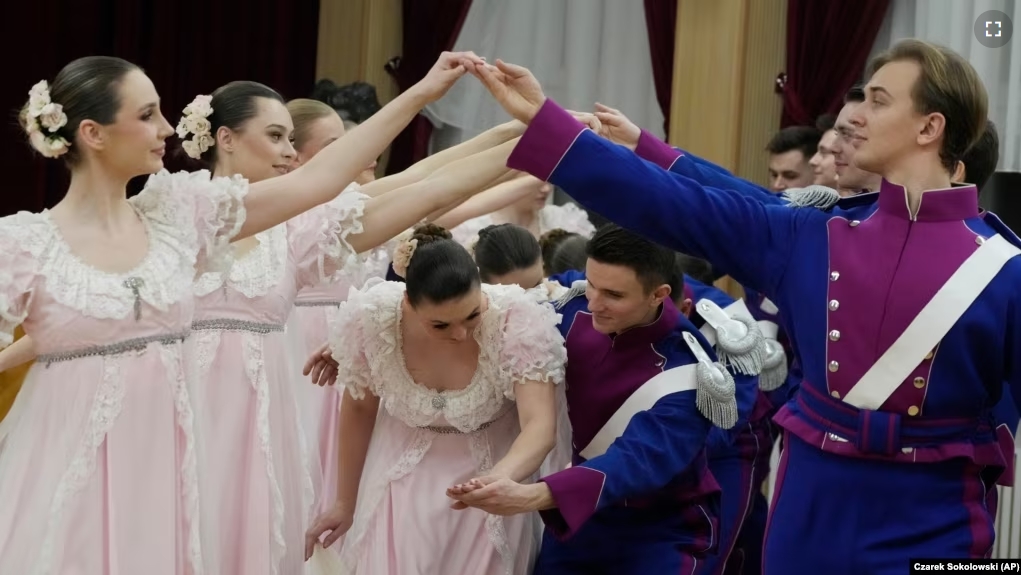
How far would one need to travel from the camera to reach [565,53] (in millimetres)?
7406

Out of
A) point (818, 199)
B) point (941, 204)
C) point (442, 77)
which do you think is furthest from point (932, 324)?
point (442, 77)

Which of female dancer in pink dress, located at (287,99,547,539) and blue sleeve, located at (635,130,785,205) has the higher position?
blue sleeve, located at (635,130,785,205)

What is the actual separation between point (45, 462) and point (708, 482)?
152 cm

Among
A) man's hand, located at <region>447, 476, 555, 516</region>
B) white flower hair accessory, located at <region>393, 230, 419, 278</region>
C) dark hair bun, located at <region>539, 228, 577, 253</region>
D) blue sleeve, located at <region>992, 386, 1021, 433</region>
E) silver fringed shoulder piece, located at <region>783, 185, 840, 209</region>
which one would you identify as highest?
silver fringed shoulder piece, located at <region>783, 185, 840, 209</region>

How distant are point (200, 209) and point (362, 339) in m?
0.51

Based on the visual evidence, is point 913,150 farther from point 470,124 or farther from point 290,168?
point 470,124

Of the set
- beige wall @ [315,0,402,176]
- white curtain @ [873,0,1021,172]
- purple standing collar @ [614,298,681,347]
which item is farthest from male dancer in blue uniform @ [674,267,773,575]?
beige wall @ [315,0,402,176]

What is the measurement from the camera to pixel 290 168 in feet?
13.2

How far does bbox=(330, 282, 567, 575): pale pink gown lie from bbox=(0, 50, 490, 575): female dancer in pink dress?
408 millimetres

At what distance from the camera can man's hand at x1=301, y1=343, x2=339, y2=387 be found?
3.38 m

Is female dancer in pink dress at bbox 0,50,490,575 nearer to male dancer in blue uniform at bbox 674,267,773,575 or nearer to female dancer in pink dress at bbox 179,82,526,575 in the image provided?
female dancer in pink dress at bbox 179,82,526,575

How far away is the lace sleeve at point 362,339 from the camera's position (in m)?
3.21

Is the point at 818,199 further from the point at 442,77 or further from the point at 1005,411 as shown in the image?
the point at 442,77

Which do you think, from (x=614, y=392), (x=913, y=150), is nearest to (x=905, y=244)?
(x=913, y=150)
